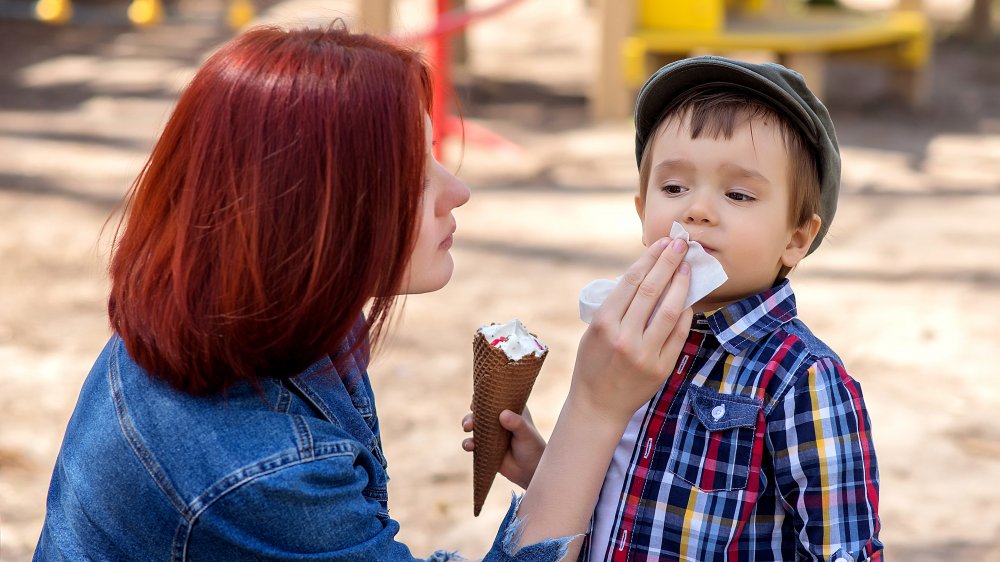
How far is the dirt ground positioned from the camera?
3.04m

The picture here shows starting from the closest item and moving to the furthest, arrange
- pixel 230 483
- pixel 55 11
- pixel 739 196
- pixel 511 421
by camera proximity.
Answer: pixel 230 483
pixel 739 196
pixel 511 421
pixel 55 11

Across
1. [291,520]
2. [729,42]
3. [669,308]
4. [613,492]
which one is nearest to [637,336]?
[669,308]

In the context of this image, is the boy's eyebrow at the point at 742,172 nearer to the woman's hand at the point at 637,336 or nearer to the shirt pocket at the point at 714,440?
the woman's hand at the point at 637,336

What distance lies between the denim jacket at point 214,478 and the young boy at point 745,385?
0.40 metres

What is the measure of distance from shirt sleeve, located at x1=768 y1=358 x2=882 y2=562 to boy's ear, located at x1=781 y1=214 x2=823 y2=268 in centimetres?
20

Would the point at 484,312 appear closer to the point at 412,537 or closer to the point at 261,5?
the point at 412,537

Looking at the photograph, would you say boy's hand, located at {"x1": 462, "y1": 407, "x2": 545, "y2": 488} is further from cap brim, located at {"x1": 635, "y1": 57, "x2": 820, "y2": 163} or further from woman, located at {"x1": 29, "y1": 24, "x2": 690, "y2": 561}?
cap brim, located at {"x1": 635, "y1": 57, "x2": 820, "y2": 163}

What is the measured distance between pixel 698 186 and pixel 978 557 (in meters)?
1.70

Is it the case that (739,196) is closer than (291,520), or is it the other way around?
(291,520)

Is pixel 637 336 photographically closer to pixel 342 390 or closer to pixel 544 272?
pixel 342 390

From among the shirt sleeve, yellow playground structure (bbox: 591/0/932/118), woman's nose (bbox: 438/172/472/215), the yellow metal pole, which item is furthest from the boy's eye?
the yellow metal pole

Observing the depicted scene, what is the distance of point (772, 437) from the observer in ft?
4.89

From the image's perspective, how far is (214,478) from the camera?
1.28 m

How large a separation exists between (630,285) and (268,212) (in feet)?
1.72
